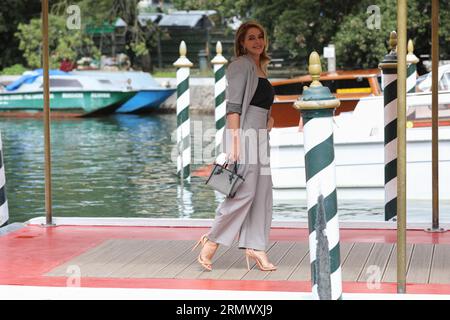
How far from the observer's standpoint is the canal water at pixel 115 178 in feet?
53.0

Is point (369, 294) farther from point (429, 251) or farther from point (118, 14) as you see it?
point (118, 14)

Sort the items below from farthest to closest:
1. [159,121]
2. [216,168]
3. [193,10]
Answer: [193,10]
[159,121]
[216,168]

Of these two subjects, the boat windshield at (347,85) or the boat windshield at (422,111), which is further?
the boat windshield at (347,85)

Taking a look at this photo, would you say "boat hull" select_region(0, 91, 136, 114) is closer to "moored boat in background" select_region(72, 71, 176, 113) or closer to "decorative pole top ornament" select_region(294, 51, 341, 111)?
"moored boat in background" select_region(72, 71, 176, 113)

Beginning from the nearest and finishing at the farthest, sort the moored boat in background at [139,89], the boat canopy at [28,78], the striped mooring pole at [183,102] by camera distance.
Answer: the striped mooring pole at [183,102] → the moored boat in background at [139,89] → the boat canopy at [28,78]

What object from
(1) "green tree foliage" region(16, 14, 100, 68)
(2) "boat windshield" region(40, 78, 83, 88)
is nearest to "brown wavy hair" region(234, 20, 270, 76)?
(2) "boat windshield" region(40, 78, 83, 88)

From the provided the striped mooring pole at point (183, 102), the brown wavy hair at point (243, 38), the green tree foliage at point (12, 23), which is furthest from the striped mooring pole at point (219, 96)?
the green tree foliage at point (12, 23)

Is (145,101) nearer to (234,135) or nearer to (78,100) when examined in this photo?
(78,100)

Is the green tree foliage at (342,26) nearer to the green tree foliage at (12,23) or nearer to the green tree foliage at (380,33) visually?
the green tree foliage at (380,33)

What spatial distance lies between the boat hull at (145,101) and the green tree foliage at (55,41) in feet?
10.8

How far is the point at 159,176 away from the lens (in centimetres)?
2059

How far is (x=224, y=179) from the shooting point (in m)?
7.63
